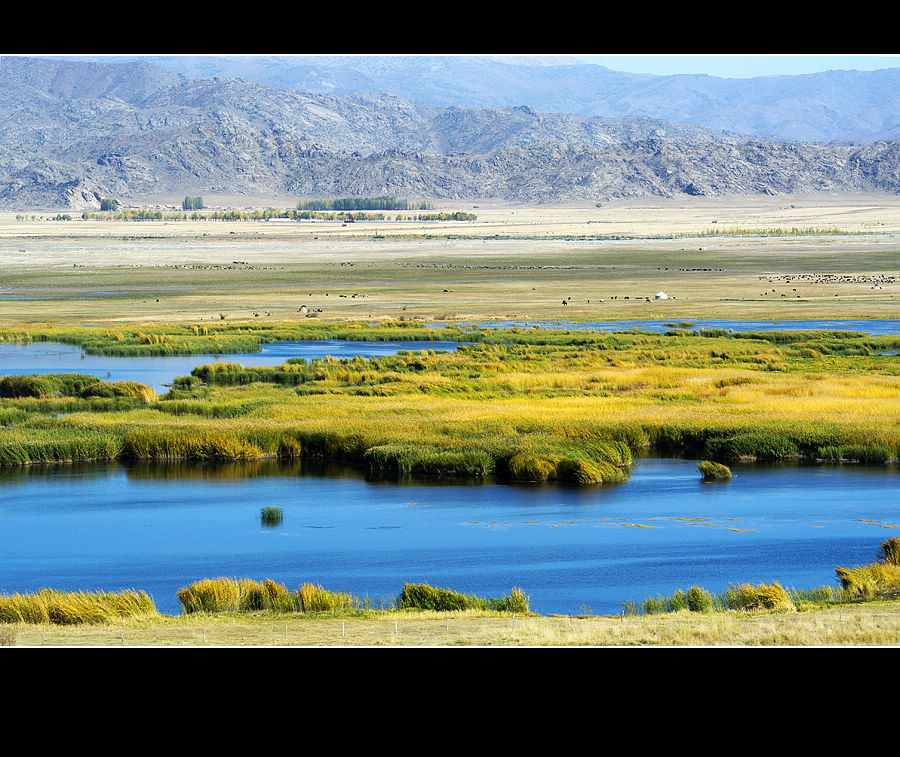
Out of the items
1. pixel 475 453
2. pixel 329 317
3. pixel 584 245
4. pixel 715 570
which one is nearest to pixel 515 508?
pixel 475 453

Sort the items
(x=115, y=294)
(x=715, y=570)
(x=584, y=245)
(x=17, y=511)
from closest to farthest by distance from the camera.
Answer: (x=715, y=570)
(x=17, y=511)
(x=115, y=294)
(x=584, y=245)

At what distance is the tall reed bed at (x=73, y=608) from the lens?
70.2 ft

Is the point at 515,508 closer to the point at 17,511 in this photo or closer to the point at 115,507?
the point at 115,507

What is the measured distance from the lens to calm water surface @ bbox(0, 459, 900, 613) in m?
26.6

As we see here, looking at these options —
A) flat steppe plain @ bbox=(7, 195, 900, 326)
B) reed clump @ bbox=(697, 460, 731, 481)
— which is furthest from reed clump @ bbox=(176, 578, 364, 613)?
flat steppe plain @ bbox=(7, 195, 900, 326)

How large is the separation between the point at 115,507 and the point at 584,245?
139 metres

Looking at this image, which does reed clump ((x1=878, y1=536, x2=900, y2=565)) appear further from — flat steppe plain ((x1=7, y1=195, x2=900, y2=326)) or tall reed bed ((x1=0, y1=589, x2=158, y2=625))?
flat steppe plain ((x1=7, y1=195, x2=900, y2=326))

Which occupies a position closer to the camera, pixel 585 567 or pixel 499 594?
pixel 499 594

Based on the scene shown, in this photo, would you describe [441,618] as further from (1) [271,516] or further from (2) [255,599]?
(1) [271,516]

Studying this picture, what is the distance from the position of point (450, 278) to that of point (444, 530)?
83.5 metres

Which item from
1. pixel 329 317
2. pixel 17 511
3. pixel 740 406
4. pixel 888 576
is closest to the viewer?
pixel 888 576

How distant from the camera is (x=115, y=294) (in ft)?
318

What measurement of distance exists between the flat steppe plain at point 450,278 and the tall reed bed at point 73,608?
5482 centimetres

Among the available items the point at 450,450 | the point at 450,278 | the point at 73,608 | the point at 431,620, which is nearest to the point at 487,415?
the point at 450,450
